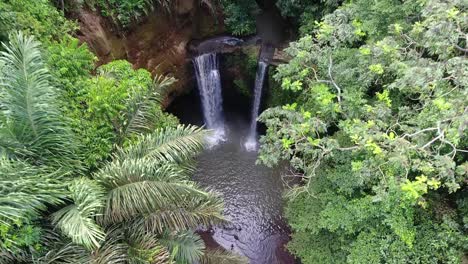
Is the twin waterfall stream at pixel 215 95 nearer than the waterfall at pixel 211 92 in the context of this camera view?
Yes

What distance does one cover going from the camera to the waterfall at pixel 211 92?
11.2 meters

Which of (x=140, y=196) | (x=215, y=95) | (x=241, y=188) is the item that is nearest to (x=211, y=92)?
(x=215, y=95)

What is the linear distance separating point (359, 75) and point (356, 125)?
1.43m

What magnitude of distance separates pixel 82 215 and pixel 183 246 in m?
1.75

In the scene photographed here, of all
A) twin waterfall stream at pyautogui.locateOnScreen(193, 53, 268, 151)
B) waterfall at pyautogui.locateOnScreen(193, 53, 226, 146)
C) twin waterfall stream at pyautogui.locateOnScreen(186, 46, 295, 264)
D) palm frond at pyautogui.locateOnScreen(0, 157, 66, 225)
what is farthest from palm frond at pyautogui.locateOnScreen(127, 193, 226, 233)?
waterfall at pyautogui.locateOnScreen(193, 53, 226, 146)

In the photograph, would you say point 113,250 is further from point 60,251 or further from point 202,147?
point 202,147

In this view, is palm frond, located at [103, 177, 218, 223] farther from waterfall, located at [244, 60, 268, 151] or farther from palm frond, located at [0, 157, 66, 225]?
waterfall, located at [244, 60, 268, 151]

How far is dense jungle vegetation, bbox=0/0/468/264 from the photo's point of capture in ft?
12.8

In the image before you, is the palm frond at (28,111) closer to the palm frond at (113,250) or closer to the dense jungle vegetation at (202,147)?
the dense jungle vegetation at (202,147)

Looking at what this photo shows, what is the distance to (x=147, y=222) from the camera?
4.51 meters

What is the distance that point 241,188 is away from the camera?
9578 millimetres

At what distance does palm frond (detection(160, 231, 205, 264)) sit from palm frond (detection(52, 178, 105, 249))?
120cm

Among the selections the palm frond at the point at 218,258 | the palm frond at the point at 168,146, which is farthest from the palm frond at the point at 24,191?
the palm frond at the point at 218,258

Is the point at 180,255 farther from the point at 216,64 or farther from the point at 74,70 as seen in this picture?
the point at 216,64
